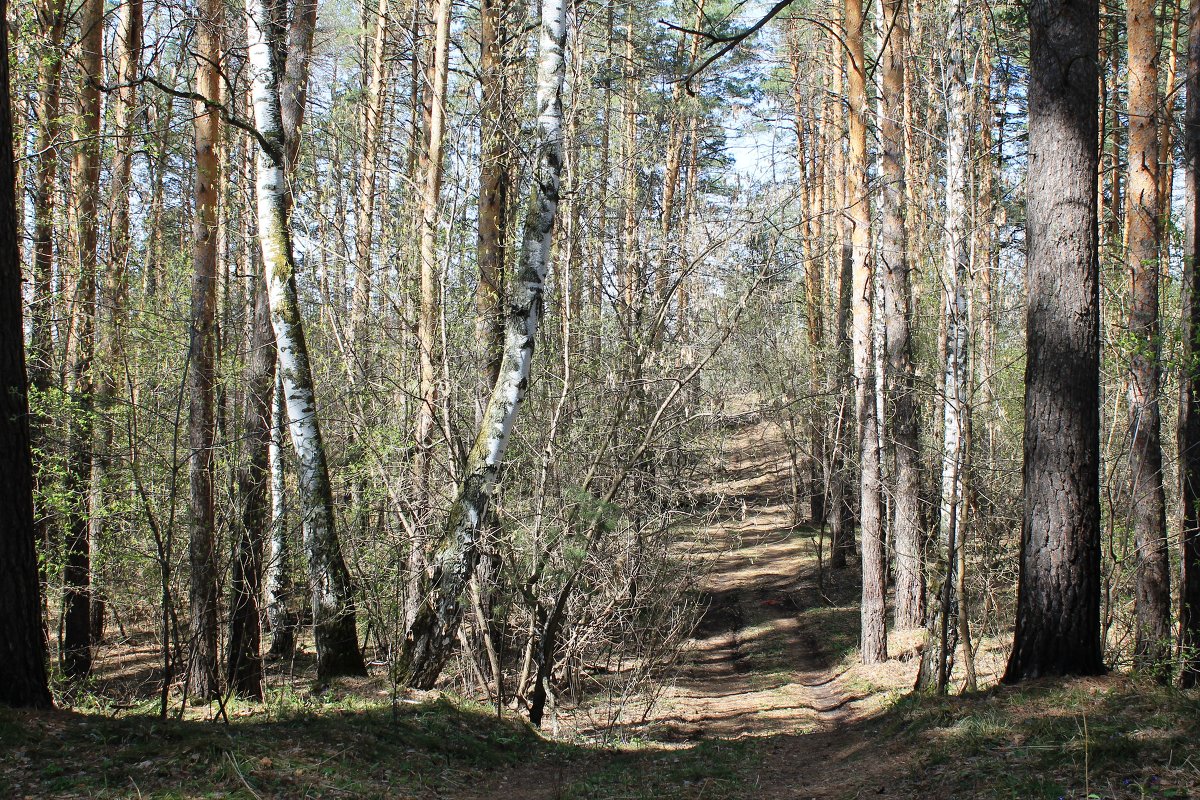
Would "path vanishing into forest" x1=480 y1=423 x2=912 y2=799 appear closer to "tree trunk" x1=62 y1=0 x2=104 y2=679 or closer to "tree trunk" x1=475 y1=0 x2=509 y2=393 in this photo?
"tree trunk" x1=475 y1=0 x2=509 y2=393

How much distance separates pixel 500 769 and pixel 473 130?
529cm

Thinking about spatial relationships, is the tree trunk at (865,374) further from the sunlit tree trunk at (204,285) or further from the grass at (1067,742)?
the sunlit tree trunk at (204,285)

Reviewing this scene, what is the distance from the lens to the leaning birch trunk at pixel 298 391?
720 cm

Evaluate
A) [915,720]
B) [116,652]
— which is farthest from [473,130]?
[116,652]

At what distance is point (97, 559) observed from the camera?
1028 centimetres

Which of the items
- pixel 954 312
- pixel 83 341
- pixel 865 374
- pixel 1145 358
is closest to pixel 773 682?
pixel 865 374

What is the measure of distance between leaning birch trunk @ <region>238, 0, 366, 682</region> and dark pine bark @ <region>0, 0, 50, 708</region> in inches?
100

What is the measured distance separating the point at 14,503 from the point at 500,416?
11.3 feet

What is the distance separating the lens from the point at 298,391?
721cm

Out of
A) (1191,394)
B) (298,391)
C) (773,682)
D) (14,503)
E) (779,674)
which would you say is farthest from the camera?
(779,674)

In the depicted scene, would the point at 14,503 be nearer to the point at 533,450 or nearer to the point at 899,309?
the point at 533,450

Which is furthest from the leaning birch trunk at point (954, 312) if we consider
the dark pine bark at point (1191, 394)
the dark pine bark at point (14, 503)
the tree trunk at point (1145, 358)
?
the dark pine bark at point (14, 503)

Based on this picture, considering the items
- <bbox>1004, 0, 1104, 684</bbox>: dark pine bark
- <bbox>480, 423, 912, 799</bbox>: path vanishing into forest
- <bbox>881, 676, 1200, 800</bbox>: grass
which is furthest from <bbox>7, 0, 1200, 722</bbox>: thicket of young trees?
<bbox>480, 423, 912, 799</bbox>: path vanishing into forest

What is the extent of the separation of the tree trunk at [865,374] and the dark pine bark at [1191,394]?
3.90 m
